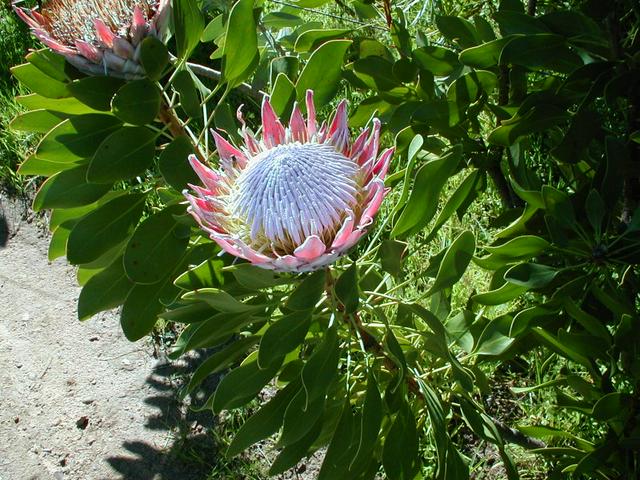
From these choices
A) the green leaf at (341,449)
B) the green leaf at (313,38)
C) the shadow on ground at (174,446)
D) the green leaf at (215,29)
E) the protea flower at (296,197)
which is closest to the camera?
the protea flower at (296,197)

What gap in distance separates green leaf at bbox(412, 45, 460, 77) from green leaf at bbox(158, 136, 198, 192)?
28.7 inches

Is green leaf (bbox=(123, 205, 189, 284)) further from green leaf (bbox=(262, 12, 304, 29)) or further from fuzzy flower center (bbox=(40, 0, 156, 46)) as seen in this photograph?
green leaf (bbox=(262, 12, 304, 29))

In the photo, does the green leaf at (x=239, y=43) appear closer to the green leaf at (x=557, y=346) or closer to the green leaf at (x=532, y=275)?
the green leaf at (x=532, y=275)

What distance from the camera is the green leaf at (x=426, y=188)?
168 cm

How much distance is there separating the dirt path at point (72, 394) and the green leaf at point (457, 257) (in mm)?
1514

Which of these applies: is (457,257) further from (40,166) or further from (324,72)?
(40,166)

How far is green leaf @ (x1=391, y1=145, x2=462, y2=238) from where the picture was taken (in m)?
1.68

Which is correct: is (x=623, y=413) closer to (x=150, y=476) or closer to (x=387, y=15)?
(x=387, y=15)

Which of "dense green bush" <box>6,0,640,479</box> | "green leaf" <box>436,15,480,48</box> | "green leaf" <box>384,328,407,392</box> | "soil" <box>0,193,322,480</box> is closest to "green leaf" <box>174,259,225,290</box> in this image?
"dense green bush" <box>6,0,640,479</box>

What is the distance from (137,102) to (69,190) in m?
0.31

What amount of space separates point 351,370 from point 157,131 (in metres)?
0.96

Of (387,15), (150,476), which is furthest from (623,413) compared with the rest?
(150,476)

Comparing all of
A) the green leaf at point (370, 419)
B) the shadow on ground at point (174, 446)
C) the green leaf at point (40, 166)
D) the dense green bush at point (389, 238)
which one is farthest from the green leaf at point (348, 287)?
the shadow on ground at point (174, 446)

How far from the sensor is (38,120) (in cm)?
191
